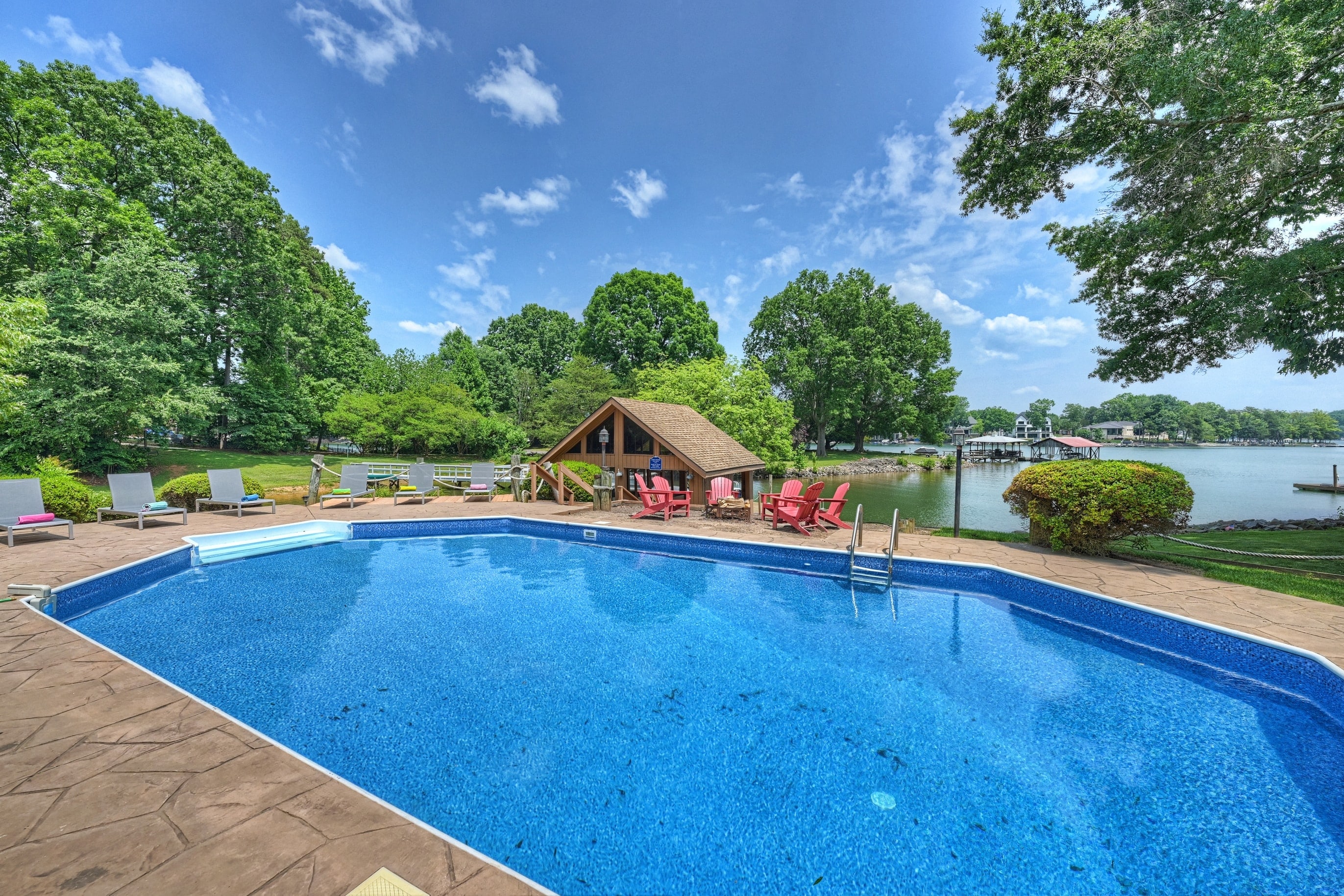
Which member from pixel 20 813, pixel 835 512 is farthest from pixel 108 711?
pixel 835 512

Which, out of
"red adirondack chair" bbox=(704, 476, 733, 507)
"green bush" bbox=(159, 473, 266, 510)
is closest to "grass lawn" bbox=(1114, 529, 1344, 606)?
"red adirondack chair" bbox=(704, 476, 733, 507)

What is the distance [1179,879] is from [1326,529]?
52.8 ft

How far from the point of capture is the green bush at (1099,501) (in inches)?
310

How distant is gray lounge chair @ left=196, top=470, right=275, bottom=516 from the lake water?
17960 millimetres

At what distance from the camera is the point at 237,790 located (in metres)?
2.62

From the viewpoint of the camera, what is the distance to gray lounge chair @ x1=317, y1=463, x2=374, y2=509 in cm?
1438

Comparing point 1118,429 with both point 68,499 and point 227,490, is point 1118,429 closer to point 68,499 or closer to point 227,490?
point 227,490

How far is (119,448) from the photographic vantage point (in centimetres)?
1745

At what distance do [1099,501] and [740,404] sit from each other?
1847 cm

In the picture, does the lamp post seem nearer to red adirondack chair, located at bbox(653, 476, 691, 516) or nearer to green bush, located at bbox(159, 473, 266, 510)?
red adirondack chair, located at bbox(653, 476, 691, 516)

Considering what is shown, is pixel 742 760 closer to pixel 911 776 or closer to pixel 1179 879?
pixel 911 776

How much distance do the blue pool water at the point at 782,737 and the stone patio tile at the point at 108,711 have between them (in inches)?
31.1

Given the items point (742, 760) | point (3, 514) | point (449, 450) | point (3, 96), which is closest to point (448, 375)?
point (449, 450)

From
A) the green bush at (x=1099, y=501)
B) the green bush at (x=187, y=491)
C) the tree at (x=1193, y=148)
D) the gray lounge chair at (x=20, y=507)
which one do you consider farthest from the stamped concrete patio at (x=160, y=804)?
the green bush at (x=187, y=491)
